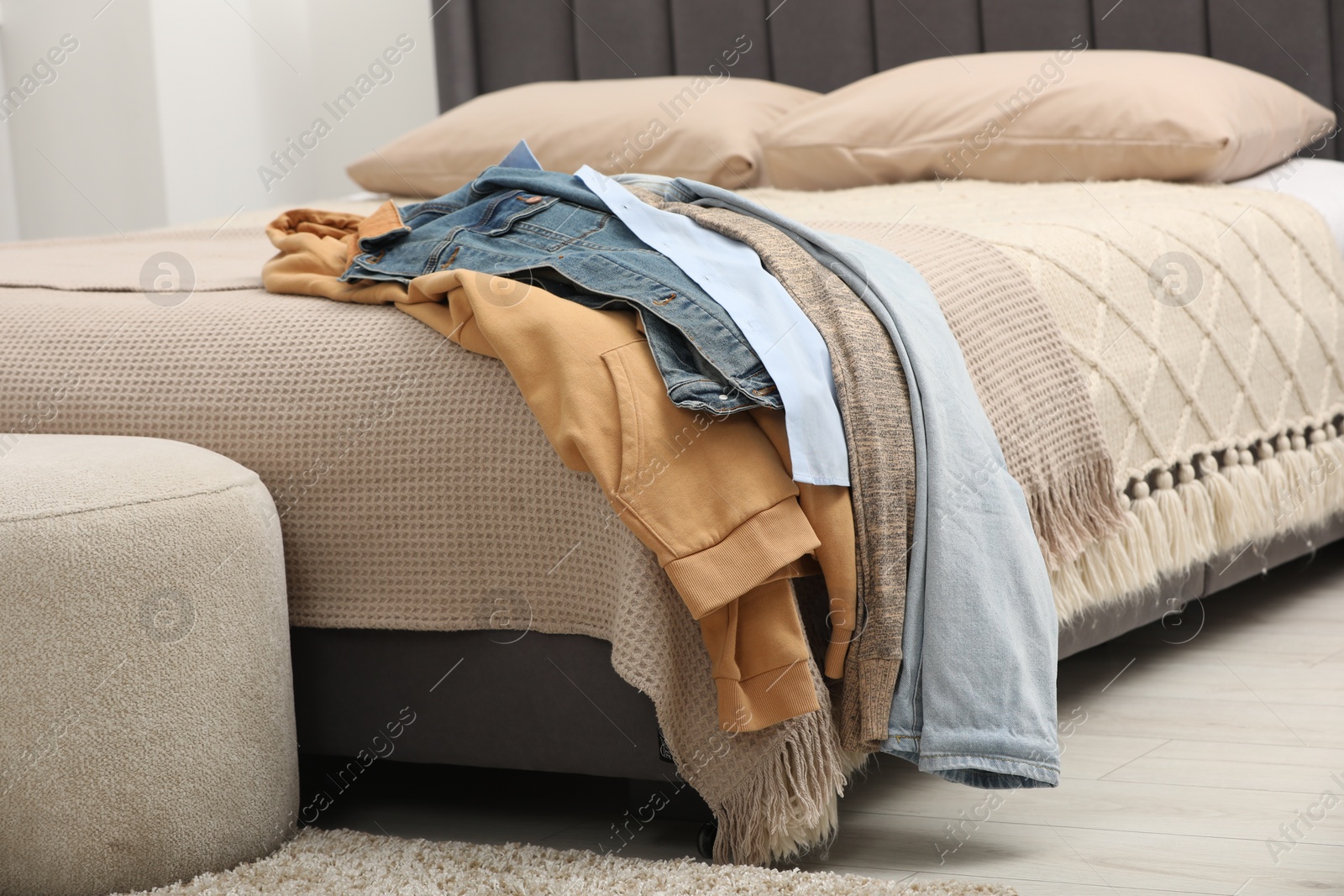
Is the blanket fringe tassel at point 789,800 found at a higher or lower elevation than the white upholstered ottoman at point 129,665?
lower

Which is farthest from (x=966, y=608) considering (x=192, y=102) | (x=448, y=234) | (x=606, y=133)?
(x=192, y=102)

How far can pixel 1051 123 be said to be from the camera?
235 cm

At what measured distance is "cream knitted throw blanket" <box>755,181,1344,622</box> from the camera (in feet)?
5.30

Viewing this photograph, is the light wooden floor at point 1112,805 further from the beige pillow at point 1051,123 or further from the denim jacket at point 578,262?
the beige pillow at point 1051,123

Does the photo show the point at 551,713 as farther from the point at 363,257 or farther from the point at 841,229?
the point at 841,229

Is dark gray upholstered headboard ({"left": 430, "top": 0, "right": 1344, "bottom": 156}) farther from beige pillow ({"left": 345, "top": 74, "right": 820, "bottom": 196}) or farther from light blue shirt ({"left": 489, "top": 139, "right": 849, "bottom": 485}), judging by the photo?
light blue shirt ({"left": 489, "top": 139, "right": 849, "bottom": 485})

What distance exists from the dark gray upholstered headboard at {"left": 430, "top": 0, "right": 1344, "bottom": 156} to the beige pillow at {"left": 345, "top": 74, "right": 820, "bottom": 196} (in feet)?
0.55

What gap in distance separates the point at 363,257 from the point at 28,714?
1.90 feet

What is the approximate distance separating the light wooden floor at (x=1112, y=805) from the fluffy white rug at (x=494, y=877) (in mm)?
82

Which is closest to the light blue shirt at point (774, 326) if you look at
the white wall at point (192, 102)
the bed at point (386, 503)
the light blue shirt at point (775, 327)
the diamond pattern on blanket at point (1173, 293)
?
the light blue shirt at point (775, 327)

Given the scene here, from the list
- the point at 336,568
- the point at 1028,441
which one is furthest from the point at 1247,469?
the point at 336,568

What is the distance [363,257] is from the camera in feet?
4.89

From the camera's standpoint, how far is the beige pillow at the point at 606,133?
2.71 meters

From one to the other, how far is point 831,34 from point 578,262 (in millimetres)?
2001
